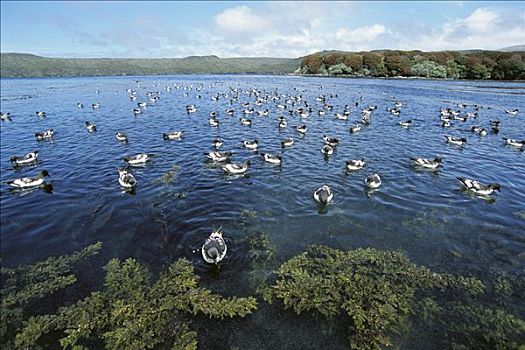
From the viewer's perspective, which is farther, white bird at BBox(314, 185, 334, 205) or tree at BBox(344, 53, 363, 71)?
tree at BBox(344, 53, 363, 71)

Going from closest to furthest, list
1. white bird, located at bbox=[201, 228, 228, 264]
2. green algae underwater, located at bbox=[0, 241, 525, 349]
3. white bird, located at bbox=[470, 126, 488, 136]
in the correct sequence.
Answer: green algae underwater, located at bbox=[0, 241, 525, 349], white bird, located at bbox=[201, 228, 228, 264], white bird, located at bbox=[470, 126, 488, 136]

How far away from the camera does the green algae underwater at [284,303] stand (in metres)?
8.85

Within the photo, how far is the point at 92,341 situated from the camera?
344 inches

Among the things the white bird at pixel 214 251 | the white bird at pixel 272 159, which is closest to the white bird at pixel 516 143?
the white bird at pixel 272 159

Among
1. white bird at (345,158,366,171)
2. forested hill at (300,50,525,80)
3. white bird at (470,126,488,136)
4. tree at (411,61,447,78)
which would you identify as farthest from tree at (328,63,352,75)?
white bird at (345,158,366,171)

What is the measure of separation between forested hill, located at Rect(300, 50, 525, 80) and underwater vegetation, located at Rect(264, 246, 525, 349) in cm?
13018

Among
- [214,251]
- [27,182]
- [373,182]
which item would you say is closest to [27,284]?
[214,251]

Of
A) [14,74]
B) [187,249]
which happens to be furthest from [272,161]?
[14,74]

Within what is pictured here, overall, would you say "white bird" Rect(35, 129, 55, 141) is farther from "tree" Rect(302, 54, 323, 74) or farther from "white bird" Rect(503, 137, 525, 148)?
"tree" Rect(302, 54, 323, 74)

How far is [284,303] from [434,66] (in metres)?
138

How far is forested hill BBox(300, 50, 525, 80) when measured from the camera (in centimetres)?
10900

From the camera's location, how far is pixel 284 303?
1010 cm

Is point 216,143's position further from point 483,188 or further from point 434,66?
point 434,66

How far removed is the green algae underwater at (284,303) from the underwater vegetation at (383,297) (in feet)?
0.11
